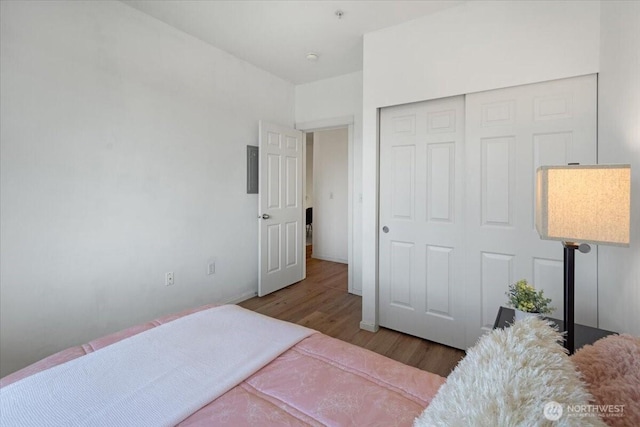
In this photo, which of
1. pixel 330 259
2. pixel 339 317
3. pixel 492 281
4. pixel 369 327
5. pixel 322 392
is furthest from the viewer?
pixel 330 259

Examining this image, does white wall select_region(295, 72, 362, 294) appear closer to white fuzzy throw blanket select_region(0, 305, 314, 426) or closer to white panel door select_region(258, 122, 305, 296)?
white panel door select_region(258, 122, 305, 296)

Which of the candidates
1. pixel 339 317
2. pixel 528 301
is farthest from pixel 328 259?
pixel 528 301

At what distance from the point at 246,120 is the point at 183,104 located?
0.75m

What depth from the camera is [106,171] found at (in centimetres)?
219

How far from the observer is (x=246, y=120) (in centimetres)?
330

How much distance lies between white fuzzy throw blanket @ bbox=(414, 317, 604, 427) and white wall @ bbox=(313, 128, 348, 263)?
4.40 metres

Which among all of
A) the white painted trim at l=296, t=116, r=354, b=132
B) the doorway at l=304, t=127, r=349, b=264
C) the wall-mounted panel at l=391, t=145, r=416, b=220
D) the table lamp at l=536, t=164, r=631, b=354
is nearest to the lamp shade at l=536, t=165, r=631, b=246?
the table lamp at l=536, t=164, r=631, b=354

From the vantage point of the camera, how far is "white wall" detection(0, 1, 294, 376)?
1804 millimetres

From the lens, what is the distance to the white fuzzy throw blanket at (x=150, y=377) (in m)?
0.78

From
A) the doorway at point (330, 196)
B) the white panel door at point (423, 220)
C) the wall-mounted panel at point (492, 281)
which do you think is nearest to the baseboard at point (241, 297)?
the white panel door at point (423, 220)

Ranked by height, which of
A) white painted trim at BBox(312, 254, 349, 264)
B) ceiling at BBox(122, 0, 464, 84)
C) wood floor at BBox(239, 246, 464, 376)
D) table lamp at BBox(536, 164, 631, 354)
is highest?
ceiling at BBox(122, 0, 464, 84)

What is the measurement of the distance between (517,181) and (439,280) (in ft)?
3.08

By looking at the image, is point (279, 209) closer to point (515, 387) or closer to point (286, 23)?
point (286, 23)

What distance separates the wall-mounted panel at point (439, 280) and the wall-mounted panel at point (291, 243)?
6.30 feet
